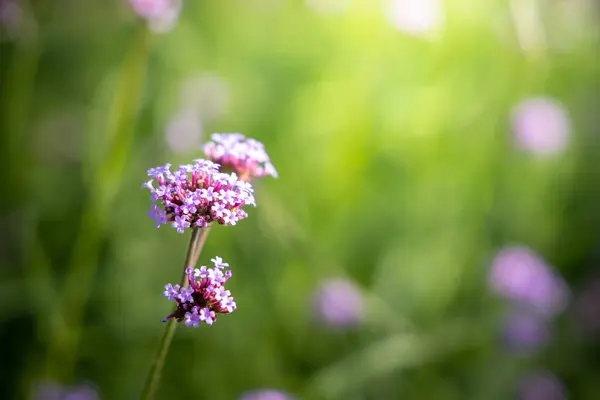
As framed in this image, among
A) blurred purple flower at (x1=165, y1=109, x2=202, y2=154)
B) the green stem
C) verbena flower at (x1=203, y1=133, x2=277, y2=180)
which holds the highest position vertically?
blurred purple flower at (x1=165, y1=109, x2=202, y2=154)

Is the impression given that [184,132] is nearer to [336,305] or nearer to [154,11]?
[154,11]

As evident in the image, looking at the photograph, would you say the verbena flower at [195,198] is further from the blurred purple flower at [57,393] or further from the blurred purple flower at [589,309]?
the blurred purple flower at [589,309]

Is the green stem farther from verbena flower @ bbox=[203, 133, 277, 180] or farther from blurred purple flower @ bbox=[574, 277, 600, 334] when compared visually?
blurred purple flower @ bbox=[574, 277, 600, 334]

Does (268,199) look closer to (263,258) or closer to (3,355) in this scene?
(263,258)

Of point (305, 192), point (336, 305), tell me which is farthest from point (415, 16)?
point (336, 305)

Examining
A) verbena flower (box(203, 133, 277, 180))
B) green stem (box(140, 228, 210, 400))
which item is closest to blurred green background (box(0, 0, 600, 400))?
verbena flower (box(203, 133, 277, 180))
